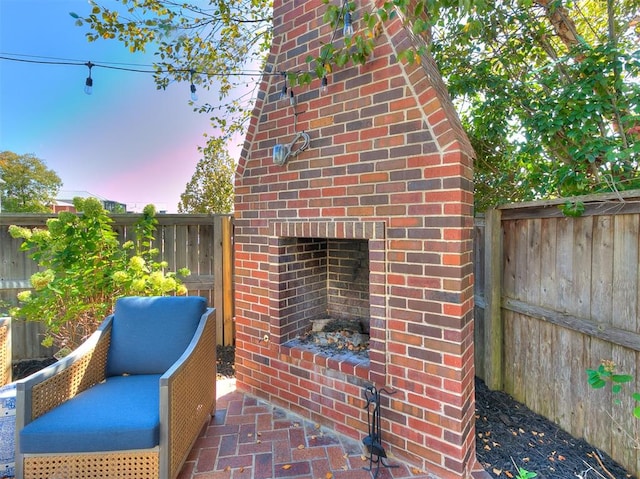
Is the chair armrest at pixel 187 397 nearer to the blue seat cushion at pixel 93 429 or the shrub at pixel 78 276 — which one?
the blue seat cushion at pixel 93 429

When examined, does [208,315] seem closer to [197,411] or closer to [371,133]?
[197,411]

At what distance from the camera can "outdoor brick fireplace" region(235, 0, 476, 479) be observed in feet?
6.27

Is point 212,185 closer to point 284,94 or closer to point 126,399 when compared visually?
point 284,94

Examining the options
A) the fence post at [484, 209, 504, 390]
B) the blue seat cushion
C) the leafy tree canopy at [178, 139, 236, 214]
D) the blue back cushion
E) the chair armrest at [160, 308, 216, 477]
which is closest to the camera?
the blue seat cushion

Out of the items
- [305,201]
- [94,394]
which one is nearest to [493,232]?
[305,201]

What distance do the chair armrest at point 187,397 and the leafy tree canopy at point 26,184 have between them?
881 cm

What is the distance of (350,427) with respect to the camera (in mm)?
2350

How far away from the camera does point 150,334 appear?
2441 mm

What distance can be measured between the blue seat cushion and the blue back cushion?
0.55 metres

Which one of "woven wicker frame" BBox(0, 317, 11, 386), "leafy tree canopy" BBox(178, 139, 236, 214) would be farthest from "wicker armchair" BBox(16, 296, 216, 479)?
"leafy tree canopy" BBox(178, 139, 236, 214)

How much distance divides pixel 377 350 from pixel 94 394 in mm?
1827

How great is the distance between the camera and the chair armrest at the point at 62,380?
1.63m

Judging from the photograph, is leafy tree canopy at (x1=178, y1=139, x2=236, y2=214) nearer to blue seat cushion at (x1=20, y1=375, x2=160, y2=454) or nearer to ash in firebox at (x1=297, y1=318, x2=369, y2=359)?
ash in firebox at (x1=297, y1=318, x2=369, y2=359)

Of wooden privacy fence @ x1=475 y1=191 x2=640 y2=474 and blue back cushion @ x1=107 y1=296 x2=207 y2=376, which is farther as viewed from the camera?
blue back cushion @ x1=107 y1=296 x2=207 y2=376
